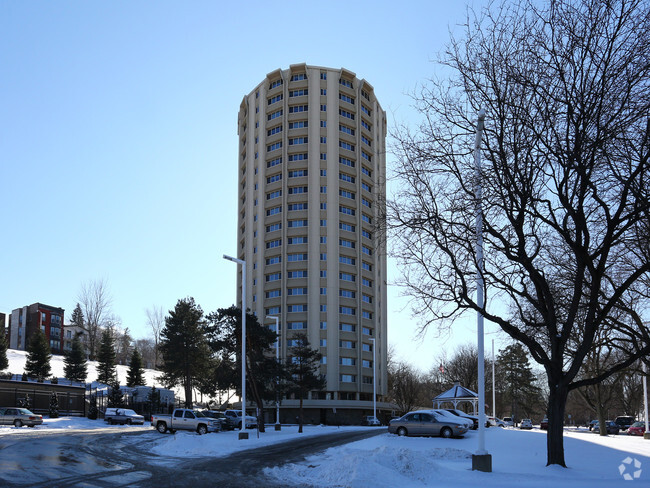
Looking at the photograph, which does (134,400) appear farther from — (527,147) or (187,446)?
(527,147)

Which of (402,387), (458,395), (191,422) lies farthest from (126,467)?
(402,387)

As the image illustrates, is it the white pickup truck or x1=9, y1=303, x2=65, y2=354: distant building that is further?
x1=9, y1=303, x2=65, y2=354: distant building

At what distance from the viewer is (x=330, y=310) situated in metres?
84.4

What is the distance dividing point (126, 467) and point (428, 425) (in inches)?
748

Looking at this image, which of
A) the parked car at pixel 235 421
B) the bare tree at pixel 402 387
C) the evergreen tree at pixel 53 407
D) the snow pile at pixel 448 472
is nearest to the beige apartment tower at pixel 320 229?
the bare tree at pixel 402 387

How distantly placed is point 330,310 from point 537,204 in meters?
67.4

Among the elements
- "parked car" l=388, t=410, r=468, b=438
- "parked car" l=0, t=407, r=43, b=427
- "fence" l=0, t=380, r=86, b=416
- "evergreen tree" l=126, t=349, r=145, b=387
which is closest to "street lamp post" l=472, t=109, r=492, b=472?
"parked car" l=388, t=410, r=468, b=438

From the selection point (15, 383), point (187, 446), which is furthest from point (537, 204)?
point (15, 383)

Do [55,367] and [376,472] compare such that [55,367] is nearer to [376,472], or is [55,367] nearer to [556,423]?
[376,472]

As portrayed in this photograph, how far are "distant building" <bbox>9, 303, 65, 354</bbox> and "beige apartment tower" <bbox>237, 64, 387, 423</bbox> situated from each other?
164 ft

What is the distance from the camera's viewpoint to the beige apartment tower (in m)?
84.1

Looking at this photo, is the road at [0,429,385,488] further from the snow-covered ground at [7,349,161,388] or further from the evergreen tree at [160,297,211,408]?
the snow-covered ground at [7,349,161,388]

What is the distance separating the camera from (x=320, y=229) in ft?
283

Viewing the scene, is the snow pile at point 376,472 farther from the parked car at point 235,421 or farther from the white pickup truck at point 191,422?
the parked car at point 235,421
